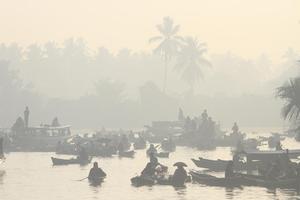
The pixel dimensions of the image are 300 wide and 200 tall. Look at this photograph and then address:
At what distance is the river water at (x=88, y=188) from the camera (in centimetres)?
5384

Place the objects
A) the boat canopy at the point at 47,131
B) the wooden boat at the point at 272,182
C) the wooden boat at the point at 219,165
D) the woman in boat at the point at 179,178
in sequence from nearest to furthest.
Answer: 1. the wooden boat at the point at 272,182
2. the woman in boat at the point at 179,178
3. the wooden boat at the point at 219,165
4. the boat canopy at the point at 47,131

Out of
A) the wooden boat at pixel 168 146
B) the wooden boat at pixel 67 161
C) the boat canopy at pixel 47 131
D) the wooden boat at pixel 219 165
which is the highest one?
the boat canopy at pixel 47 131

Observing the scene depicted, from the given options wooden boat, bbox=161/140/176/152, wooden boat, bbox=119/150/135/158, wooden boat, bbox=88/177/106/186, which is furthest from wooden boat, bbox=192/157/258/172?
wooden boat, bbox=161/140/176/152

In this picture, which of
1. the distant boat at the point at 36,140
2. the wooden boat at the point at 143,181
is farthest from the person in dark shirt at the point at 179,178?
the distant boat at the point at 36,140

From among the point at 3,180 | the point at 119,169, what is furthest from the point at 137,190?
the point at 119,169

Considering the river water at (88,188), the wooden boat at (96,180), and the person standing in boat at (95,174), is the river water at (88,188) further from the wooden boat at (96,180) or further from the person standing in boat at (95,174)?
the person standing in boat at (95,174)

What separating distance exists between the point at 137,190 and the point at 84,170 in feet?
56.0

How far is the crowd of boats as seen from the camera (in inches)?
2195

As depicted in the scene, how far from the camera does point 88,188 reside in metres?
58.7

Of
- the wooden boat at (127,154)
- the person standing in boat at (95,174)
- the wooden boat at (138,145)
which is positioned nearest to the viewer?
the person standing in boat at (95,174)

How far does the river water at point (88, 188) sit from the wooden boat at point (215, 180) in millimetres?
311

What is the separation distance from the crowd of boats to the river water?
0.65m

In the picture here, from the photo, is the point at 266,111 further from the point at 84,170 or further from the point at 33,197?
the point at 33,197

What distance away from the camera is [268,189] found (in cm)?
5503
